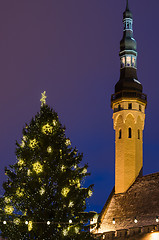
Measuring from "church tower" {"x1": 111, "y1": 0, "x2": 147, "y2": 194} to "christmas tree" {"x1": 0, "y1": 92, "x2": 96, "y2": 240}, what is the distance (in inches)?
762

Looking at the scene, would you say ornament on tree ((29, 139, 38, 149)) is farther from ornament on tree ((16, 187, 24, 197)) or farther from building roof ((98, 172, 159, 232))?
building roof ((98, 172, 159, 232))

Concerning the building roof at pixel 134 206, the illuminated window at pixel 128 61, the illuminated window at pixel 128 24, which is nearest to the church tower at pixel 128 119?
the illuminated window at pixel 128 61

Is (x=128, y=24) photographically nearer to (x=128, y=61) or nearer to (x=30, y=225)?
(x=128, y=61)

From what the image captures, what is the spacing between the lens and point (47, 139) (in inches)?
1040

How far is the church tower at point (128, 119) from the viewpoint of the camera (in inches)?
1800

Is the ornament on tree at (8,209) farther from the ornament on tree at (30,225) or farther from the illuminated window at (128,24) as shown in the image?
the illuminated window at (128,24)

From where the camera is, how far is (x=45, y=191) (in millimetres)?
25188

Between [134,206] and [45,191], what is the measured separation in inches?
695

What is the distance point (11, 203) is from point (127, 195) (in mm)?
20062

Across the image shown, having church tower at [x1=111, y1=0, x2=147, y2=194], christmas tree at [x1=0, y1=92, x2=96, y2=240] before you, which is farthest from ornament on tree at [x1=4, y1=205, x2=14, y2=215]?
church tower at [x1=111, y1=0, x2=147, y2=194]

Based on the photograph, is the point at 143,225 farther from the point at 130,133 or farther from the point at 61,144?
the point at 61,144

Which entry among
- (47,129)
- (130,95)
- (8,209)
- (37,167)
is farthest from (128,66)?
(8,209)

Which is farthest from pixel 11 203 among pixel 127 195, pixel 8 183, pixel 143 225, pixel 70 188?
pixel 127 195

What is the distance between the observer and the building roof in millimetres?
39125
